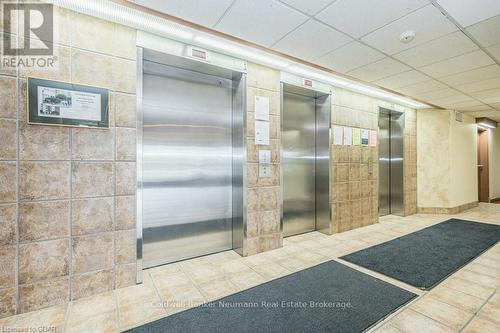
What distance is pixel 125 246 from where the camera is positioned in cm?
261

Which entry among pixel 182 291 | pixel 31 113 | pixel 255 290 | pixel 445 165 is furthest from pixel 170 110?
pixel 445 165

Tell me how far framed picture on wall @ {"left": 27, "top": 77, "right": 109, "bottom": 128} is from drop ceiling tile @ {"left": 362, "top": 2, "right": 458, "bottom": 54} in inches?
125

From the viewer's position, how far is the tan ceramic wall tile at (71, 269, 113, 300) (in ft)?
7.79

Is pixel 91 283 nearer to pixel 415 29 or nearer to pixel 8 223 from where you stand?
pixel 8 223

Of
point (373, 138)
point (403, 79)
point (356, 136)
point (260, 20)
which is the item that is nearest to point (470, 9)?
point (403, 79)

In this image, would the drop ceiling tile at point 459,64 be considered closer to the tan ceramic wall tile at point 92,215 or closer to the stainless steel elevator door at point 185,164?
the stainless steel elevator door at point 185,164

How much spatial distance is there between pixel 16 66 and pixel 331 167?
450 centimetres

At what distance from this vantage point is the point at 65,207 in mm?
2332

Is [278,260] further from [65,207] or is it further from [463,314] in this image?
[65,207]

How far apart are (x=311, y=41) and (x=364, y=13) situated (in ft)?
2.27

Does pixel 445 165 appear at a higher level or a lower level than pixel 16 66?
lower

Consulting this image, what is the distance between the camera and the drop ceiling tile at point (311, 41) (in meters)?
2.71

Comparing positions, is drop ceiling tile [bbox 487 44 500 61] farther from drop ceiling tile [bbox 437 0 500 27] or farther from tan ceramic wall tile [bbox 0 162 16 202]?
tan ceramic wall tile [bbox 0 162 16 202]

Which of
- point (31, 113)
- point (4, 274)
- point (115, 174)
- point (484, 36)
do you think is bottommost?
point (4, 274)
